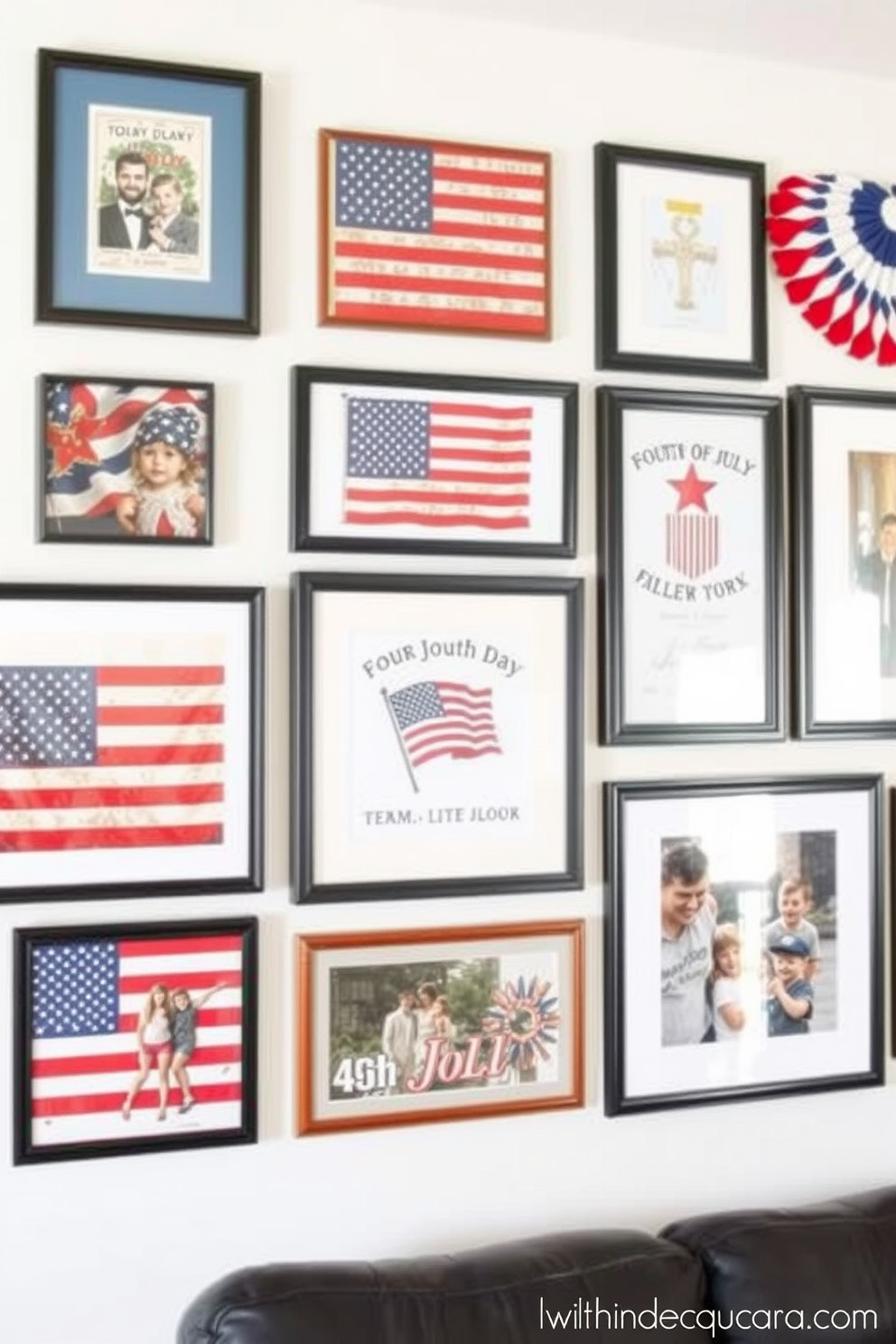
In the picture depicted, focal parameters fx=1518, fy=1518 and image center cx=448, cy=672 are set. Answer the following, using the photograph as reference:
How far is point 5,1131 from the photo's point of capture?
2016 mm

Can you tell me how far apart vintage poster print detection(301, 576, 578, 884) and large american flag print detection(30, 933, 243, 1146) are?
214mm

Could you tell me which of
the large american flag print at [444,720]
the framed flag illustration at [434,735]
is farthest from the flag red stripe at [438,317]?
the large american flag print at [444,720]

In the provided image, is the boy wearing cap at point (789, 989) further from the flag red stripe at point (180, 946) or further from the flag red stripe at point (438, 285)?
the flag red stripe at point (438, 285)

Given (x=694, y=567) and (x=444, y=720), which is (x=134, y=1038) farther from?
(x=694, y=567)

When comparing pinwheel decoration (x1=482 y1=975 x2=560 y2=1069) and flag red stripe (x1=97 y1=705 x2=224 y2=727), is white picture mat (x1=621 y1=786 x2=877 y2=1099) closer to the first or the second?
pinwheel decoration (x1=482 y1=975 x2=560 y2=1069)

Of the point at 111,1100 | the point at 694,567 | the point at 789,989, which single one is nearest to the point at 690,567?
the point at 694,567

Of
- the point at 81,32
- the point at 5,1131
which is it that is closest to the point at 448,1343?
the point at 5,1131

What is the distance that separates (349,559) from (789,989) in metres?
0.99

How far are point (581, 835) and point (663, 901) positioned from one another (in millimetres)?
178

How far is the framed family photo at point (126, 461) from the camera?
203 centimetres

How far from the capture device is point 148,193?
2.09 metres

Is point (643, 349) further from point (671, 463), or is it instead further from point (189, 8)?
point (189, 8)

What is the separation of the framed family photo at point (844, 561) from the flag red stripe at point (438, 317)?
1.54ft

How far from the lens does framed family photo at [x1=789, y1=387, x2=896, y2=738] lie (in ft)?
7.95
